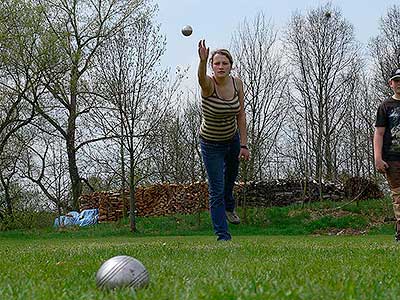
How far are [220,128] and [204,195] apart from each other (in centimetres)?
2071

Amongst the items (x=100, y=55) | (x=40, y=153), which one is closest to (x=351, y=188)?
(x=100, y=55)

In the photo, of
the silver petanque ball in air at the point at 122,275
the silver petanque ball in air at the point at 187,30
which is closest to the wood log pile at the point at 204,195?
the silver petanque ball in air at the point at 187,30

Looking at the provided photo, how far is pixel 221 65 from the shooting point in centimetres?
662

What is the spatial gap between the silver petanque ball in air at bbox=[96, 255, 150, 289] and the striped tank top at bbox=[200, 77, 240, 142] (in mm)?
4027

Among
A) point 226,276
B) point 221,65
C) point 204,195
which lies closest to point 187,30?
point 221,65

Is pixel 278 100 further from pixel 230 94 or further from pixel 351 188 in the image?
pixel 230 94

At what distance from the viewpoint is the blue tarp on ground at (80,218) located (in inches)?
1122

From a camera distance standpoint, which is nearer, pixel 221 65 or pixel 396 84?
pixel 221 65

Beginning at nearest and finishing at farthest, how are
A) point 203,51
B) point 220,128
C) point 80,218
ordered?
point 203,51
point 220,128
point 80,218

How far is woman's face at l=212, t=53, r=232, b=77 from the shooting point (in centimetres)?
659

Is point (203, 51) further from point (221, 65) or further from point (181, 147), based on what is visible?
point (181, 147)

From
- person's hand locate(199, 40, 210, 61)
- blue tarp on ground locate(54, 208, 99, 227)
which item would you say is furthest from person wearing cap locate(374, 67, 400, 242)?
blue tarp on ground locate(54, 208, 99, 227)

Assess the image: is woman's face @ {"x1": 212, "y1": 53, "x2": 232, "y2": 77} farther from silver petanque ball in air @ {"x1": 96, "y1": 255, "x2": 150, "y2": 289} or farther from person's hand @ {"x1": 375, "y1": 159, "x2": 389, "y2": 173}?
silver petanque ball in air @ {"x1": 96, "y1": 255, "x2": 150, "y2": 289}

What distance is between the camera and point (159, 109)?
24.1 meters
